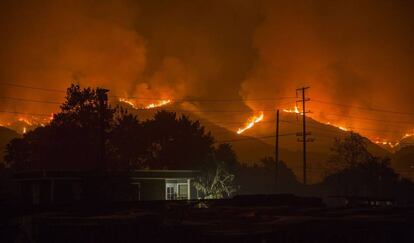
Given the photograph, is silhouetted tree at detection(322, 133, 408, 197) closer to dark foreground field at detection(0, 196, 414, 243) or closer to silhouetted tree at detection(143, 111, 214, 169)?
silhouetted tree at detection(143, 111, 214, 169)

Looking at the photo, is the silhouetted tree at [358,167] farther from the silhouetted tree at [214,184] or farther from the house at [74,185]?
the house at [74,185]

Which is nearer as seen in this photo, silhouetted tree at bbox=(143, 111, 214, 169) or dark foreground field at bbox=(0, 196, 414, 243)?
dark foreground field at bbox=(0, 196, 414, 243)

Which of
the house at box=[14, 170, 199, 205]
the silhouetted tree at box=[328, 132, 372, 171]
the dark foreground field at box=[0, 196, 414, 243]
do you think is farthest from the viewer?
the silhouetted tree at box=[328, 132, 372, 171]

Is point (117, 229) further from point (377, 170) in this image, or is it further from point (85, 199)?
point (377, 170)

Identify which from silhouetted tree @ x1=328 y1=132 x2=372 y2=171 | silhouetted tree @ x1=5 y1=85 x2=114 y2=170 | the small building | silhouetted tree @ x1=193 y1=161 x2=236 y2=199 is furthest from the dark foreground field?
silhouetted tree @ x1=328 y1=132 x2=372 y2=171

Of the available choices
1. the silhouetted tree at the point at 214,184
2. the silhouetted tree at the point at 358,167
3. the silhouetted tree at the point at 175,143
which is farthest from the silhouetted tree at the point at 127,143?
the silhouetted tree at the point at 358,167

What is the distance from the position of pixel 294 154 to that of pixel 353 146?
276 ft

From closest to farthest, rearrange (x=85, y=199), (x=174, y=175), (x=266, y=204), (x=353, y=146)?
(x=266, y=204) < (x=85, y=199) < (x=174, y=175) < (x=353, y=146)

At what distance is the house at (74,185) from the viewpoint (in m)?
45.4

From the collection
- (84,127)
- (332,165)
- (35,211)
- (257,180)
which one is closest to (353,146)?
(332,165)

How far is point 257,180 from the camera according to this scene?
4579 inches

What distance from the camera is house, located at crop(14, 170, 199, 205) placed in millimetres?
45406

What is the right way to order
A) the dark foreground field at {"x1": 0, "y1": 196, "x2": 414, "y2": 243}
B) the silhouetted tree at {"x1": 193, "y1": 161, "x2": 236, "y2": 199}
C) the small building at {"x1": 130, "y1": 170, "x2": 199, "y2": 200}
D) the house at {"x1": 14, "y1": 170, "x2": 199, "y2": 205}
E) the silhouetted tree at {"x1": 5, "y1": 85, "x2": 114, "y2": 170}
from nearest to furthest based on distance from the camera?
the dark foreground field at {"x1": 0, "y1": 196, "x2": 414, "y2": 243}, the house at {"x1": 14, "y1": 170, "x2": 199, "y2": 205}, the small building at {"x1": 130, "y1": 170, "x2": 199, "y2": 200}, the silhouetted tree at {"x1": 193, "y1": 161, "x2": 236, "y2": 199}, the silhouetted tree at {"x1": 5, "y1": 85, "x2": 114, "y2": 170}

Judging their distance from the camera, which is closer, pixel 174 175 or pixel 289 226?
pixel 289 226
